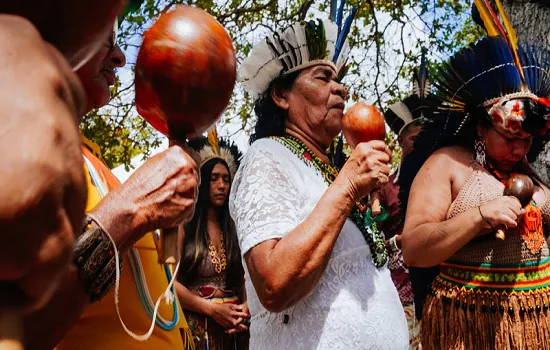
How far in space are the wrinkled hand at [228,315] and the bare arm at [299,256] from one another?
117 inches

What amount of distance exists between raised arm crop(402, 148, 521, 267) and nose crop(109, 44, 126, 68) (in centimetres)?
184

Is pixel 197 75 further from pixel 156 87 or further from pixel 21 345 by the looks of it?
pixel 21 345

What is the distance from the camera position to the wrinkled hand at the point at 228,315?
505cm

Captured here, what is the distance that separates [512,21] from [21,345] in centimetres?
429

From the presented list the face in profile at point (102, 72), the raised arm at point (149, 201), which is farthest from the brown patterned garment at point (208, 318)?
the raised arm at point (149, 201)

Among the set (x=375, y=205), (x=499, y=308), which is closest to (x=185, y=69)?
(x=375, y=205)

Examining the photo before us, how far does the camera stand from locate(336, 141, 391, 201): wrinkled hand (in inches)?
87.7

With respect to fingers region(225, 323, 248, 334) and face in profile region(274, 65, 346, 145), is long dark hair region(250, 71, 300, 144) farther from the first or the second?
fingers region(225, 323, 248, 334)

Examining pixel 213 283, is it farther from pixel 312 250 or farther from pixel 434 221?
pixel 312 250

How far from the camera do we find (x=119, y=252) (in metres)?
1.34

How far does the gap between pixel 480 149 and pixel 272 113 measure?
3.94 ft

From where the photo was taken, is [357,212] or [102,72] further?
[357,212]

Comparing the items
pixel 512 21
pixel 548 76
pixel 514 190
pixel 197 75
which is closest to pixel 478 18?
pixel 512 21

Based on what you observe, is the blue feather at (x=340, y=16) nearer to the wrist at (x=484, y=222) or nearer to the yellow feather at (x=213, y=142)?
the wrist at (x=484, y=222)
